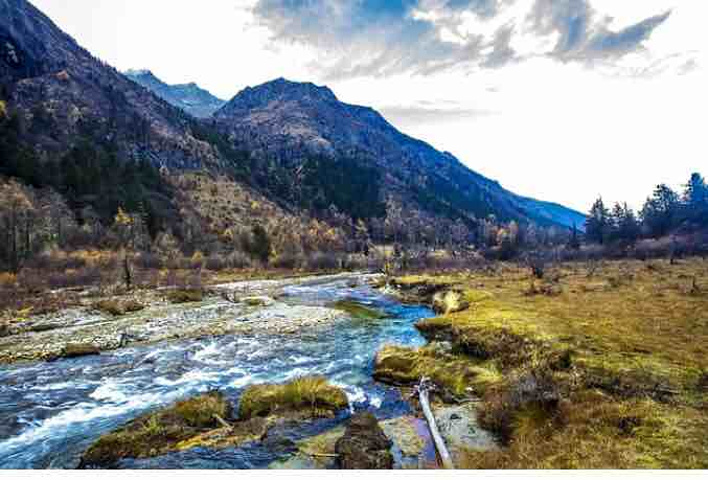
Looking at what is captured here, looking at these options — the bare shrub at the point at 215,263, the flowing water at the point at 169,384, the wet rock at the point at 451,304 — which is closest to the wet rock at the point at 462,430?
the flowing water at the point at 169,384

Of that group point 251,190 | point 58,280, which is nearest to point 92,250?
A: point 58,280

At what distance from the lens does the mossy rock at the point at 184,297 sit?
117 feet

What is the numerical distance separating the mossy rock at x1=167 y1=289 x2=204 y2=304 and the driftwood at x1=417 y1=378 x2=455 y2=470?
28.8 metres

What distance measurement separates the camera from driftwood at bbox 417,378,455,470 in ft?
26.3

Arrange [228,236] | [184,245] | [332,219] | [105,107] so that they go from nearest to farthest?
[184,245] → [228,236] → [105,107] → [332,219]

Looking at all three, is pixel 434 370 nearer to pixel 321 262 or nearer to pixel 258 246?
pixel 321 262

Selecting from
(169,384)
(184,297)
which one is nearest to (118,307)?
(184,297)

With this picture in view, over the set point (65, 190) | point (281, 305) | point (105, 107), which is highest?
point (105, 107)

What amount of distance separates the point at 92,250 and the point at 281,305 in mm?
41653

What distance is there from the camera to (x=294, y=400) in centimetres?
1173

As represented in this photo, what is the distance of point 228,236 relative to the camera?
302ft

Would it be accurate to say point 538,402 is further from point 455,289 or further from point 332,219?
point 332,219

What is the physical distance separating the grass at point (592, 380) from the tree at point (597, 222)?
96.6m

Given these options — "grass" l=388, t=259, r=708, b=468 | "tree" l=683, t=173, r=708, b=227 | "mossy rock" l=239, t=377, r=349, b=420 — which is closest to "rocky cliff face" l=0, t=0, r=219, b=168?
"mossy rock" l=239, t=377, r=349, b=420
